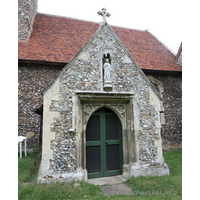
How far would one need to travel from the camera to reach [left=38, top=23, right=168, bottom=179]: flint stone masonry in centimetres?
424

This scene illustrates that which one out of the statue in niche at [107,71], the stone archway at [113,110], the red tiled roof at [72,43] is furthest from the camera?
the red tiled roof at [72,43]

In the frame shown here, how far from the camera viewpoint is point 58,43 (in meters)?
9.45

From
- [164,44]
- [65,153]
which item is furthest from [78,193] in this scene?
[164,44]

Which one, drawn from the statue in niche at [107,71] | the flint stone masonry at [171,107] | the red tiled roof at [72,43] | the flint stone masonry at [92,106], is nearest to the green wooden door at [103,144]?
the flint stone masonry at [92,106]

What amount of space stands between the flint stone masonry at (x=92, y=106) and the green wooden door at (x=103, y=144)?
331 millimetres

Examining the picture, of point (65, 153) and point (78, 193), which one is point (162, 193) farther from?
point (65, 153)

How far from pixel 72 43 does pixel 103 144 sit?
7352mm

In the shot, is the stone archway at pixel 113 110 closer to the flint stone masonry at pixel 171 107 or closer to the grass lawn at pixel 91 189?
the grass lawn at pixel 91 189

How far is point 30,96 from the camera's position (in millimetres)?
7941

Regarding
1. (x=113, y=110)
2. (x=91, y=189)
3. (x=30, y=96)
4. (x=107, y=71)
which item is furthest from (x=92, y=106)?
(x=30, y=96)

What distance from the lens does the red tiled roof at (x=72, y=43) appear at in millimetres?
8384

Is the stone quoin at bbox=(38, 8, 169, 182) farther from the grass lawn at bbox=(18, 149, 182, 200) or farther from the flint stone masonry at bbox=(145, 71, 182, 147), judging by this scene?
the flint stone masonry at bbox=(145, 71, 182, 147)

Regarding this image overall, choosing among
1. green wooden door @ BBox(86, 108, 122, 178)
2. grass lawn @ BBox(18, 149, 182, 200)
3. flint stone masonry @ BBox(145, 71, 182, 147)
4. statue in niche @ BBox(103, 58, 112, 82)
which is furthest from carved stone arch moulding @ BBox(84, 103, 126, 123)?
flint stone masonry @ BBox(145, 71, 182, 147)

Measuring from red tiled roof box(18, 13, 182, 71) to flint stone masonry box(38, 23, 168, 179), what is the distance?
12.2 feet
